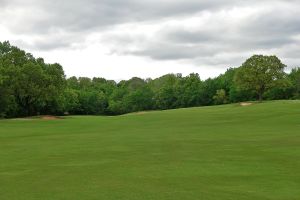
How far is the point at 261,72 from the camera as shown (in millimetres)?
86312

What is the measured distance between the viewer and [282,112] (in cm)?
5672

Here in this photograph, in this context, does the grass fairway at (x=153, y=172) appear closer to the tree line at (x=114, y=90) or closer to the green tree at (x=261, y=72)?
the tree line at (x=114, y=90)

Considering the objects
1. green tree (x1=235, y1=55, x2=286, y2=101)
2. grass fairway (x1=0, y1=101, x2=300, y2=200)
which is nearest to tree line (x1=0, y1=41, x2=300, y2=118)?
green tree (x1=235, y1=55, x2=286, y2=101)

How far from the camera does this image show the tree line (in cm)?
7494

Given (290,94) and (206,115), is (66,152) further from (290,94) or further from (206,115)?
(290,94)

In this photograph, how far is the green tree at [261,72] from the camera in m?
86.0

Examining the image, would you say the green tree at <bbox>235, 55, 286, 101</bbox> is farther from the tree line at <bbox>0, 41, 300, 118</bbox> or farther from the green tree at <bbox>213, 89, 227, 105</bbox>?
the green tree at <bbox>213, 89, 227, 105</bbox>

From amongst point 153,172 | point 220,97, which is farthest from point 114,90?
point 153,172

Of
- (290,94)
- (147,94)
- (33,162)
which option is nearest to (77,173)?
(33,162)

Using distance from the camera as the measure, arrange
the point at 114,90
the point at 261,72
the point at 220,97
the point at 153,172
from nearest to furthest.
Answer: the point at 153,172 → the point at 261,72 → the point at 220,97 → the point at 114,90

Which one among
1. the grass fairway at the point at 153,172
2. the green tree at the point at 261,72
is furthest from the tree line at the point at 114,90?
the grass fairway at the point at 153,172

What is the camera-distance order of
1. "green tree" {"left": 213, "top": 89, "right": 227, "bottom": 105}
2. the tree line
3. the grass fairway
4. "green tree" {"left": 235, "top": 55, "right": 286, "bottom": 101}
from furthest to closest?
"green tree" {"left": 213, "top": 89, "right": 227, "bottom": 105} < "green tree" {"left": 235, "top": 55, "right": 286, "bottom": 101} < the tree line < the grass fairway

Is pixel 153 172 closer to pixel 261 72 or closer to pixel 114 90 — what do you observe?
pixel 261 72

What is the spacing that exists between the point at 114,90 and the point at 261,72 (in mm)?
87343
